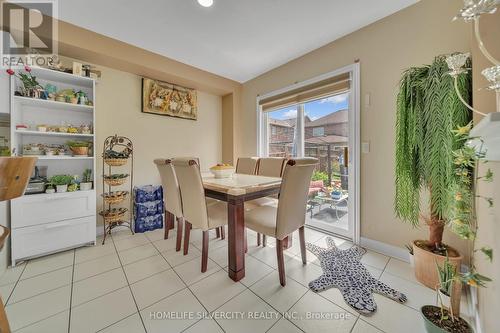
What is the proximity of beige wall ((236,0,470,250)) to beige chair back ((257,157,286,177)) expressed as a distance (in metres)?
0.94

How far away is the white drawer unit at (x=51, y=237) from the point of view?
180 centimetres

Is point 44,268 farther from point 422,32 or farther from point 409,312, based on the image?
point 422,32

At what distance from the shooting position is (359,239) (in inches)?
86.7

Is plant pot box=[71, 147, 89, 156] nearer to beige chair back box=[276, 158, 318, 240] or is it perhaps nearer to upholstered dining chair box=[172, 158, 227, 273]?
upholstered dining chair box=[172, 158, 227, 273]

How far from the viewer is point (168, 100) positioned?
308 cm

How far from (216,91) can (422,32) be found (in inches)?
114

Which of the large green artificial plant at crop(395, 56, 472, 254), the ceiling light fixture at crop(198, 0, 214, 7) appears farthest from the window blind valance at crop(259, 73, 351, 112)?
the ceiling light fixture at crop(198, 0, 214, 7)

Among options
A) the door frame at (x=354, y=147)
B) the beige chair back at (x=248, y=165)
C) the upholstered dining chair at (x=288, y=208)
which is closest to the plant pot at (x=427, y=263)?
the door frame at (x=354, y=147)

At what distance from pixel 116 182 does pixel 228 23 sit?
7.37 ft

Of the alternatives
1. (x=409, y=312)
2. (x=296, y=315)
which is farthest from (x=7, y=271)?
(x=409, y=312)

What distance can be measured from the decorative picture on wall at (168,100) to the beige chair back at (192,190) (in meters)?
1.66

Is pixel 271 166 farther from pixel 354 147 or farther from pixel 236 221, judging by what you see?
pixel 236 221

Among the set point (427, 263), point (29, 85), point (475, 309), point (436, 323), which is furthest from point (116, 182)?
point (475, 309)

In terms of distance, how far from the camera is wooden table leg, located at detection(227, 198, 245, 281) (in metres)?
1.58
